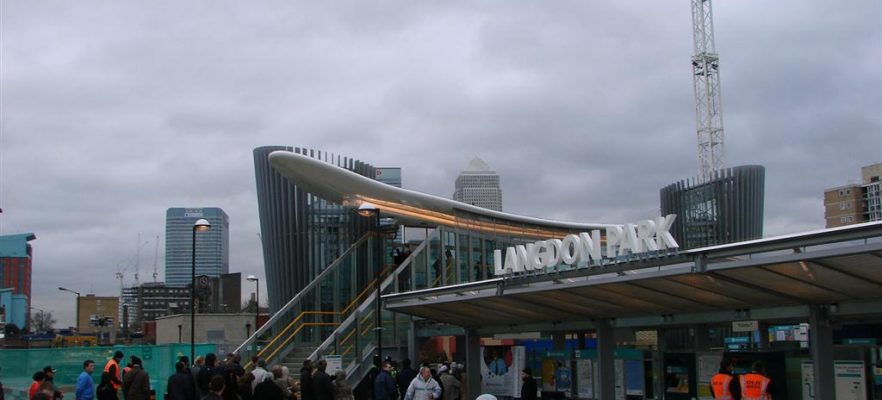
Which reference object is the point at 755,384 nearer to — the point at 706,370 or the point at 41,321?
the point at 706,370

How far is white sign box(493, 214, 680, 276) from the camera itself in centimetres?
1680

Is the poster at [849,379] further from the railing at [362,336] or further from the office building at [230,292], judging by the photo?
the office building at [230,292]

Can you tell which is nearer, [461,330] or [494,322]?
[494,322]

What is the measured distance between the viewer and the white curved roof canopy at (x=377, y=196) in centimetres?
2859

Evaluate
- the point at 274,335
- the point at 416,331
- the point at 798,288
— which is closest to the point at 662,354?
the point at 798,288

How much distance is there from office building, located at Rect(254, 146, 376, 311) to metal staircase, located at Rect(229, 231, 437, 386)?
540mm

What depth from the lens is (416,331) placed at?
2886 centimetres

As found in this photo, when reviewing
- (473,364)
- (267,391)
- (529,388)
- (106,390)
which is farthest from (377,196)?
(267,391)

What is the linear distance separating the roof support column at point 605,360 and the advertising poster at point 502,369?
2.25 meters

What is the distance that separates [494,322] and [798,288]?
1061 centimetres

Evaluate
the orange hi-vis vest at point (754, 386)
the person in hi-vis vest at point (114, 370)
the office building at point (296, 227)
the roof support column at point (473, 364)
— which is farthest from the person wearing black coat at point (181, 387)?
the office building at point (296, 227)

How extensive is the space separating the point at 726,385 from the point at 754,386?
0.46 meters

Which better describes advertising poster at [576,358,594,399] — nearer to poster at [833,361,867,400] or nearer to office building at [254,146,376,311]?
poster at [833,361,867,400]

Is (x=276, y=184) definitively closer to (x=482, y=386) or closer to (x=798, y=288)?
(x=482, y=386)
